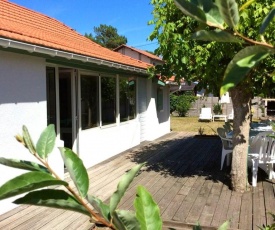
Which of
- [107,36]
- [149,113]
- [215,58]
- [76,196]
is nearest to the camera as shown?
[76,196]

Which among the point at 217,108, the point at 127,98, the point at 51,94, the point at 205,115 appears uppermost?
the point at 51,94

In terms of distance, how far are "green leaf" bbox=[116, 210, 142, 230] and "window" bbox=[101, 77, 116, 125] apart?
9480 millimetres

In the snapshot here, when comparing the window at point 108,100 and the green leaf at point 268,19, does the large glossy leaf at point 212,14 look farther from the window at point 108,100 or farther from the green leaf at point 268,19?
the window at point 108,100

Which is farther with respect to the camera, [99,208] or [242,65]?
[99,208]

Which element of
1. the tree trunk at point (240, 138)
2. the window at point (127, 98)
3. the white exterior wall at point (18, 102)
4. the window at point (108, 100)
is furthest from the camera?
the window at point (127, 98)

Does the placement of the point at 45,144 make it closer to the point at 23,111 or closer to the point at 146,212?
the point at 146,212

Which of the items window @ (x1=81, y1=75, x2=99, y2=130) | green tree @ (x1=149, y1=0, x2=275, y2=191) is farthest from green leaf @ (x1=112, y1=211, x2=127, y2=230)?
window @ (x1=81, y1=75, x2=99, y2=130)

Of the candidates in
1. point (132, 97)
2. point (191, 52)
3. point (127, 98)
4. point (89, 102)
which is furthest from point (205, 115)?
point (191, 52)

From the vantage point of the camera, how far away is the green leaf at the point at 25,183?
1.90 feet

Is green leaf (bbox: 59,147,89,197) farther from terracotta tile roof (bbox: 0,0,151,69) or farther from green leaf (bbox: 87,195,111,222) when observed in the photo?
terracotta tile roof (bbox: 0,0,151,69)

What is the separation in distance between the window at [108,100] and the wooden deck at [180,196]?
1.32 metres

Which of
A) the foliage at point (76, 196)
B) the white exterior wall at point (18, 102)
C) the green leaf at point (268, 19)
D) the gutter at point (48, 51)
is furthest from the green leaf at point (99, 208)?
the white exterior wall at point (18, 102)

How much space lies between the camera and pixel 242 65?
1.98 ft

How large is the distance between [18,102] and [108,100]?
4.66 meters
